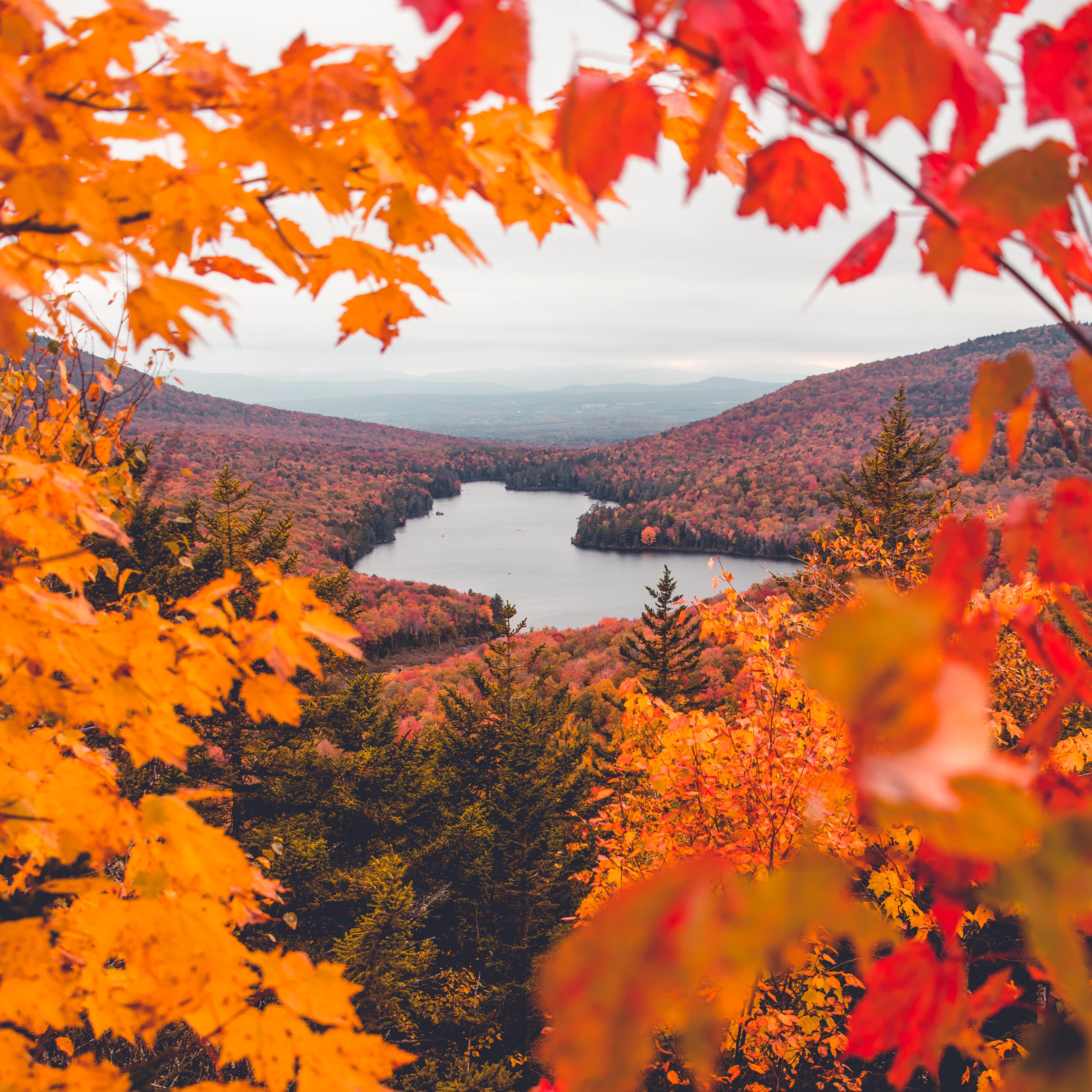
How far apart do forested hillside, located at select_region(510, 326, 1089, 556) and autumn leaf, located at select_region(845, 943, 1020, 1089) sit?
4267cm

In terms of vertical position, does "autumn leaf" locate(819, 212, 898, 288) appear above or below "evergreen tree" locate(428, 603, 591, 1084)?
above

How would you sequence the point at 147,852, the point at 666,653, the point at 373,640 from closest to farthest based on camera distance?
the point at 147,852
the point at 373,640
the point at 666,653

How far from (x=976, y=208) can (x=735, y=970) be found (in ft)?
2.74

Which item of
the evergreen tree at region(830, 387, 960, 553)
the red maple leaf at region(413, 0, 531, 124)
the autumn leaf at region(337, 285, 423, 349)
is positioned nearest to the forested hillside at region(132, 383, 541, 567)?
the evergreen tree at region(830, 387, 960, 553)

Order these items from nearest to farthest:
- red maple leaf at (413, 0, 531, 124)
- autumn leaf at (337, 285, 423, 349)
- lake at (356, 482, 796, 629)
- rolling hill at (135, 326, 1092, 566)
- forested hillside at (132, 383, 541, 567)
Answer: red maple leaf at (413, 0, 531, 124) < autumn leaf at (337, 285, 423, 349) < lake at (356, 482, 796, 629) < rolling hill at (135, 326, 1092, 566) < forested hillside at (132, 383, 541, 567)

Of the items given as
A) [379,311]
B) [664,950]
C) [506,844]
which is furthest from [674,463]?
[664,950]

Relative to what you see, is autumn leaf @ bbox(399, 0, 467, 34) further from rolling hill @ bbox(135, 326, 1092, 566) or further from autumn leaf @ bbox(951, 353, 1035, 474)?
rolling hill @ bbox(135, 326, 1092, 566)

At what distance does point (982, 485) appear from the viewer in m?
42.8

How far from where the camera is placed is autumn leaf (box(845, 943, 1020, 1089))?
938 mm

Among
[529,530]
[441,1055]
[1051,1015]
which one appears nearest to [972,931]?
[441,1055]

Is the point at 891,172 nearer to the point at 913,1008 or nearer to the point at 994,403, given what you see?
the point at 994,403

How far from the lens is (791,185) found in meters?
0.90

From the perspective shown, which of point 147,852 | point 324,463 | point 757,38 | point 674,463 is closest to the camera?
point 757,38

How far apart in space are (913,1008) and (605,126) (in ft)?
4.34
